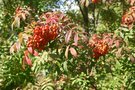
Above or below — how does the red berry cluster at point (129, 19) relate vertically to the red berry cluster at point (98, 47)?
above

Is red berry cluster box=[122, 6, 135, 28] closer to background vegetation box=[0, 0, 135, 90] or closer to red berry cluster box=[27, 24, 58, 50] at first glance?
background vegetation box=[0, 0, 135, 90]

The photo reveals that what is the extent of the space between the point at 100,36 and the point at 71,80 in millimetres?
591

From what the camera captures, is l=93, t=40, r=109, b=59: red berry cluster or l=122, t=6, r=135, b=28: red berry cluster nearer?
l=93, t=40, r=109, b=59: red berry cluster

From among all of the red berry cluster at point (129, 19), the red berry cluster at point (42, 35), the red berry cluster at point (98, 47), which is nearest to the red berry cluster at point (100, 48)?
the red berry cluster at point (98, 47)

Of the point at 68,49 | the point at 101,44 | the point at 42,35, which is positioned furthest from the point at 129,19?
the point at 42,35

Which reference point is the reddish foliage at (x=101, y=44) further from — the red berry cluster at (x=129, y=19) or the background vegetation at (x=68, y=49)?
the red berry cluster at (x=129, y=19)

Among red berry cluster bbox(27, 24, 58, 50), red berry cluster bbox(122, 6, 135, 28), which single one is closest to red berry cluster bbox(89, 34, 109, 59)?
red berry cluster bbox(122, 6, 135, 28)

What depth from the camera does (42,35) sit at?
3.07 m

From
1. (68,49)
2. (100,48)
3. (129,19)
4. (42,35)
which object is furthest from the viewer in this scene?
(129,19)

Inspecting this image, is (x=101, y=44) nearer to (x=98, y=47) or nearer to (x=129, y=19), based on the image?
(x=98, y=47)

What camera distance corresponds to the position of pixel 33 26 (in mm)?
3227

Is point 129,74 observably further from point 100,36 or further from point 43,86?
point 43,86

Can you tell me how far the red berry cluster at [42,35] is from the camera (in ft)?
10.0

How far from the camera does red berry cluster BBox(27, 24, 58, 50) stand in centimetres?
306
